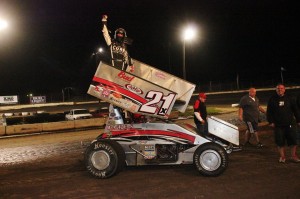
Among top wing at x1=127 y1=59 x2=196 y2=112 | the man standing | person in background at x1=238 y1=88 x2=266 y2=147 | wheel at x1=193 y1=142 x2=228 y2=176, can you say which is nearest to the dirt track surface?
wheel at x1=193 y1=142 x2=228 y2=176

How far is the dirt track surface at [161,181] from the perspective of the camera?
5.88m

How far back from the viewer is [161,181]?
6.69 metres

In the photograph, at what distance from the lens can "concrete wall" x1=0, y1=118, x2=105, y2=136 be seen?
1905cm

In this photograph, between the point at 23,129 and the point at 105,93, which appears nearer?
the point at 105,93

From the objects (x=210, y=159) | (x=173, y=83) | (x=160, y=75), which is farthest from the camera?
(x=160, y=75)

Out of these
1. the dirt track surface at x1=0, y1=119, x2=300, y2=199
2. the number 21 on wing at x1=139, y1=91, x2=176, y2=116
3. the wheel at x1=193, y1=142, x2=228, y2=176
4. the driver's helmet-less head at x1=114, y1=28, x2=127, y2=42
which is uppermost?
the driver's helmet-less head at x1=114, y1=28, x2=127, y2=42

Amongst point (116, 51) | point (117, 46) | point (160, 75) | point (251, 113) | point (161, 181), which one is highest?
point (117, 46)

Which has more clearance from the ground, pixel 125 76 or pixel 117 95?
pixel 125 76

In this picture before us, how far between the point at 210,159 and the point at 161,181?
107 centimetres

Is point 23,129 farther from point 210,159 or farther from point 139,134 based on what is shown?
point 210,159

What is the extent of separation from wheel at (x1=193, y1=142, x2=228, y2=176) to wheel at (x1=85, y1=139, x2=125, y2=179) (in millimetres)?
1571

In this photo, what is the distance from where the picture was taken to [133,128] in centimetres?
724

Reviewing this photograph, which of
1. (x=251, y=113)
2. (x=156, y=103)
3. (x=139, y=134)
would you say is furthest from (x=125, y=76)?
(x=251, y=113)

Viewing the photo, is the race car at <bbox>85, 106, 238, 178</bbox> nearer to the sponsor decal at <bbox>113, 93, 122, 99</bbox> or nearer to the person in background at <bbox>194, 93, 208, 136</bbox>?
the sponsor decal at <bbox>113, 93, 122, 99</bbox>
